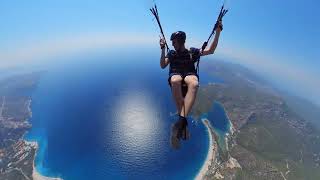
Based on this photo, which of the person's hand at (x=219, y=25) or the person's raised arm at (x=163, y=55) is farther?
the person's raised arm at (x=163, y=55)

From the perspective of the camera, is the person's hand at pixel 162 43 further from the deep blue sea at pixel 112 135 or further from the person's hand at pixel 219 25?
the deep blue sea at pixel 112 135

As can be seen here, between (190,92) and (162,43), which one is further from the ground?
(162,43)

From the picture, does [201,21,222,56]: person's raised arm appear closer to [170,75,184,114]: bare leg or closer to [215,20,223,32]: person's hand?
[215,20,223,32]: person's hand

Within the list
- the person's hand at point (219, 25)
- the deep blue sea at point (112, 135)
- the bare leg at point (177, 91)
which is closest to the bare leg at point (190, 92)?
the bare leg at point (177, 91)

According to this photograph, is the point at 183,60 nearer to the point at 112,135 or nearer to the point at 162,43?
the point at 162,43

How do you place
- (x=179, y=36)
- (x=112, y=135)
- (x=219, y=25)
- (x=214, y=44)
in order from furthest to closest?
1. (x=112, y=135)
2. (x=214, y=44)
3. (x=179, y=36)
4. (x=219, y=25)

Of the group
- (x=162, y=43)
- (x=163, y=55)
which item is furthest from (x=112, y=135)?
(x=162, y=43)
